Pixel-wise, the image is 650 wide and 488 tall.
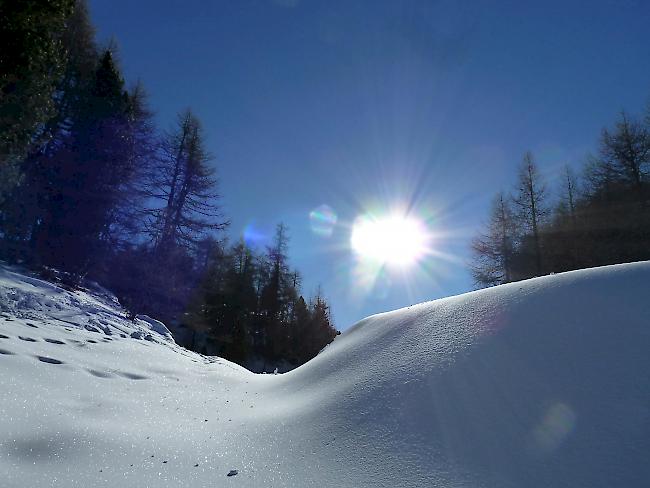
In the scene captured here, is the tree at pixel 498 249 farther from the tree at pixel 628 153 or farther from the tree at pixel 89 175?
the tree at pixel 89 175

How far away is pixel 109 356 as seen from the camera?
18.5 ft

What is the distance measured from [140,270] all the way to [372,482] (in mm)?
14899

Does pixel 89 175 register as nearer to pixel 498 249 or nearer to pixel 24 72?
pixel 24 72

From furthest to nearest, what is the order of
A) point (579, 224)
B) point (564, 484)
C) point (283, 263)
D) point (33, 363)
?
point (283, 263) → point (579, 224) → point (33, 363) → point (564, 484)

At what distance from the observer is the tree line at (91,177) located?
8953 mm

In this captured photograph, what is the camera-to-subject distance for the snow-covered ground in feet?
6.28

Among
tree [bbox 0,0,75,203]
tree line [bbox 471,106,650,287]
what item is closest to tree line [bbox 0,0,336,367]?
tree [bbox 0,0,75,203]

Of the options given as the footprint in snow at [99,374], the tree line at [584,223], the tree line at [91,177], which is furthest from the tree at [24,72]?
the tree line at [584,223]

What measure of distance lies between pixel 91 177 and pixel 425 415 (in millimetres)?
14540

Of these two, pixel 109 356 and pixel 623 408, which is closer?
pixel 623 408

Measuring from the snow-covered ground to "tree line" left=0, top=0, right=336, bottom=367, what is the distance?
7.70m

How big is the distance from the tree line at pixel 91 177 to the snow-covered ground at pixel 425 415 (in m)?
7.70

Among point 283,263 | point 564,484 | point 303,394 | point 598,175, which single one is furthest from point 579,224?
point 283,263

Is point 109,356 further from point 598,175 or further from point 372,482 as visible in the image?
point 598,175
